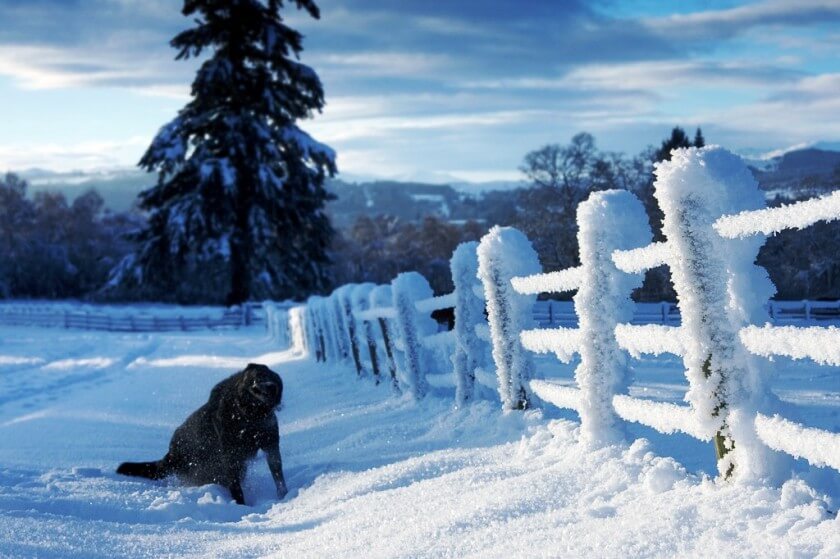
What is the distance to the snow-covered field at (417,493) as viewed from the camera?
106 inches

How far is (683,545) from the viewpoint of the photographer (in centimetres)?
254

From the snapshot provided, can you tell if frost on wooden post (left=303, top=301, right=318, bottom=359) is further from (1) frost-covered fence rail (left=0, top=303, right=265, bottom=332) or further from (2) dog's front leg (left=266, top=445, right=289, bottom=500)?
(1) frost-covered fence rail (left=0, top=303, right=265, bottom=332)

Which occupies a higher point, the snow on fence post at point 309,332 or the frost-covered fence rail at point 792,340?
the frost-covered fence rail at point 792,340

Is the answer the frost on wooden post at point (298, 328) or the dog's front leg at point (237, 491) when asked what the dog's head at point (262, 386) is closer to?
the dog's front leg at point (237, 491)

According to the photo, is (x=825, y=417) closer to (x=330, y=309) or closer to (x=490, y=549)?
(x=490, y=549)

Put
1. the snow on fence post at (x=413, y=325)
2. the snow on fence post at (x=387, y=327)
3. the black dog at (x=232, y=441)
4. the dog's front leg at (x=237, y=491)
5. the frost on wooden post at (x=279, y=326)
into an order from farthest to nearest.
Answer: the frost on wooden post at (x=279, y=326) < the snow on fence post at (x=387, y=327) < the snow on fence post at (x=413, y=325) < the black dog at (x=232, y=441) < the dog's front leg at (x=237, y=491)

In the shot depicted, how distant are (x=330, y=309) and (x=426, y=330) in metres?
4.44

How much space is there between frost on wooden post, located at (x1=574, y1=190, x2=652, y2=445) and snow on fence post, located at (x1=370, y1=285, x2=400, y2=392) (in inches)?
157

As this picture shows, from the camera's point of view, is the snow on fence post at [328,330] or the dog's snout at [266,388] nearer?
the dog's snout at [266,388]

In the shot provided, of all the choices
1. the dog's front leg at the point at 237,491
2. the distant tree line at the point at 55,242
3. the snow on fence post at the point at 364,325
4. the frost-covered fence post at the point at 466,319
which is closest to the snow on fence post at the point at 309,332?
the snow on fence post at the point at 364,325

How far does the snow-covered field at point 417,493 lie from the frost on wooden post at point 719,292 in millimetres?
146

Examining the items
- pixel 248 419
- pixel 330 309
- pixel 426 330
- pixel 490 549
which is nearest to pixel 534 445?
pixel 490 549

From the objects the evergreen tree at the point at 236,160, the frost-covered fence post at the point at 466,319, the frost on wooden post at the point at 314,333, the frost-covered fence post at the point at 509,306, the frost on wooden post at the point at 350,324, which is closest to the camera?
the frost-covered fence post at the point at 509,306

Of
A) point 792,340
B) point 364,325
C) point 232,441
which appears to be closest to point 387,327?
point 364,325
